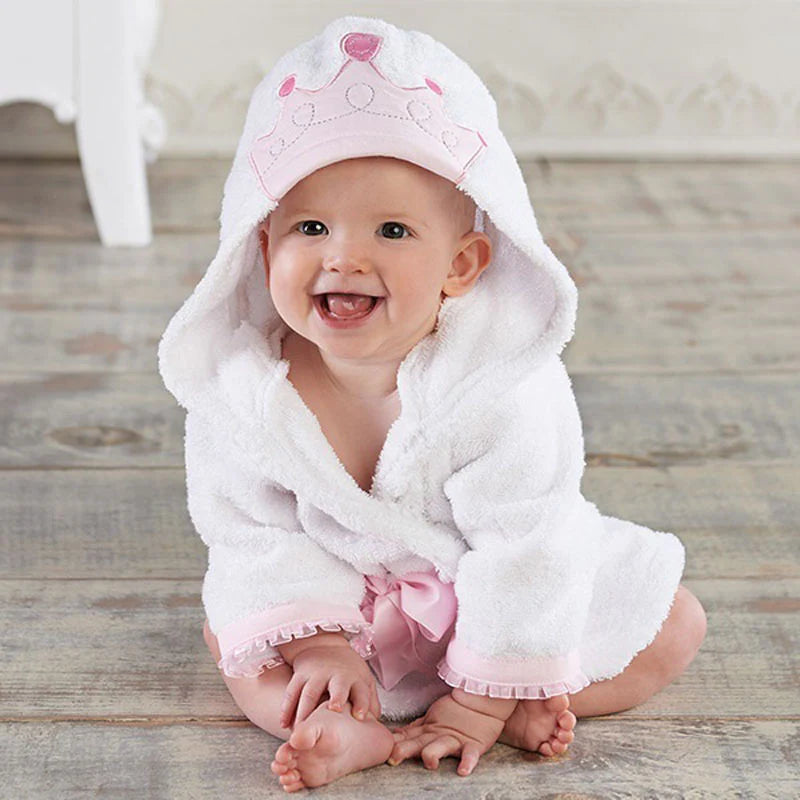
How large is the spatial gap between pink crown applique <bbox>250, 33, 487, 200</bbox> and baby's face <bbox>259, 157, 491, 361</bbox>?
0.7 inches

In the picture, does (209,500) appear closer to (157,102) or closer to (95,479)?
(95,479)

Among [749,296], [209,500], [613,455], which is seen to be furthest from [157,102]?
[209,500]

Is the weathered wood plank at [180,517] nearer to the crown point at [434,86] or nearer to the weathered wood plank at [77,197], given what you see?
the crown point at [434,86]

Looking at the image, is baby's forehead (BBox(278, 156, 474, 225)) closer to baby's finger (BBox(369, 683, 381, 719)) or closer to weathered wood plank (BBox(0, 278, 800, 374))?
baby's finger (BBox(369, 683, 381, 719))

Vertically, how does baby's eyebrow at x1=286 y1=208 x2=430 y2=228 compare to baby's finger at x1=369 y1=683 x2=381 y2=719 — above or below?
above

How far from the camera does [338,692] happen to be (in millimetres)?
1021

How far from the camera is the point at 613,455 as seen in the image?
5.04 ft

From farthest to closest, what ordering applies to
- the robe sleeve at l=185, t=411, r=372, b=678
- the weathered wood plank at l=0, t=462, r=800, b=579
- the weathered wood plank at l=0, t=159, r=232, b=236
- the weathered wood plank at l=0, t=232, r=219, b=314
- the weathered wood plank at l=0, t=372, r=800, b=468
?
the weathered wood plank at l=0, t=159, r=232, b=236, the weathered wood plank at l=0, t=232, r=219, b=314, the weathered wood plank at l=0, t=372, r=800, b=468, the weathered wood plank at l=0, t=462, r=800, b=579, the robe sleeve at l=185, t=411, r=372, b=678

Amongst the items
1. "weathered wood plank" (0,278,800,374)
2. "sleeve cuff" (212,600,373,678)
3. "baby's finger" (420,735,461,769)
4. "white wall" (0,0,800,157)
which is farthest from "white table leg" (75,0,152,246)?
"baby's finger" (420,735,461,769)

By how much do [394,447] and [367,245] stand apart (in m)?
0.16

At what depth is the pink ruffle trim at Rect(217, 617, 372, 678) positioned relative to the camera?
1.06 meters

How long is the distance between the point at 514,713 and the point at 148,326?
0.93 m

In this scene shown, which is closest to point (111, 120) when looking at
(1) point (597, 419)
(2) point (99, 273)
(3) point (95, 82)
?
(3) point (95, 82)

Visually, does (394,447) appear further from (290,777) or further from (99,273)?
(99,273)
